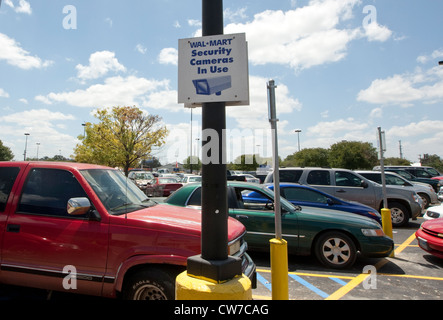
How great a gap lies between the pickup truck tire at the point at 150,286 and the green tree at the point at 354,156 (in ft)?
163

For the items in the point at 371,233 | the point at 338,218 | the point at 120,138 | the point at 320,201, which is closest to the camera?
the point at 371,233

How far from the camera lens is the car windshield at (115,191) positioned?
3.22 meters

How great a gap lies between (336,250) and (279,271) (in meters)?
3.02

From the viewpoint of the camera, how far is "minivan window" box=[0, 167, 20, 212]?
130 inches

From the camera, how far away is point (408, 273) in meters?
5.01

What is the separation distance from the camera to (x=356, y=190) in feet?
31.3

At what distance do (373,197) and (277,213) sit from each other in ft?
26.3

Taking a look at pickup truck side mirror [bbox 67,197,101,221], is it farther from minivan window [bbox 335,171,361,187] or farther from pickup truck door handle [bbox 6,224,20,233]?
minivan window [bbox 335,171,361,187]

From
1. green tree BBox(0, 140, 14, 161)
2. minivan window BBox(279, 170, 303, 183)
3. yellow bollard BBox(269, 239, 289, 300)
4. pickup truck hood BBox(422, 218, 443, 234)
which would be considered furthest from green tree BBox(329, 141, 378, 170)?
green tree BBox(0, 140, 14, 161)

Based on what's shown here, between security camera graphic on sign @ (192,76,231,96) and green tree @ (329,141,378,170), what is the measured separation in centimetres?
5004

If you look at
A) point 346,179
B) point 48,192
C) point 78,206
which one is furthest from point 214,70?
point 346,179

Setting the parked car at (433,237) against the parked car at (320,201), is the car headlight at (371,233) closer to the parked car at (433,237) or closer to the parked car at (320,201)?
the parked car at (433,237)

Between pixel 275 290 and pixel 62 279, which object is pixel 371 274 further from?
pixel 62 279

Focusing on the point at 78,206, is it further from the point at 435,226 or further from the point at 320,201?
the point at 435,226
